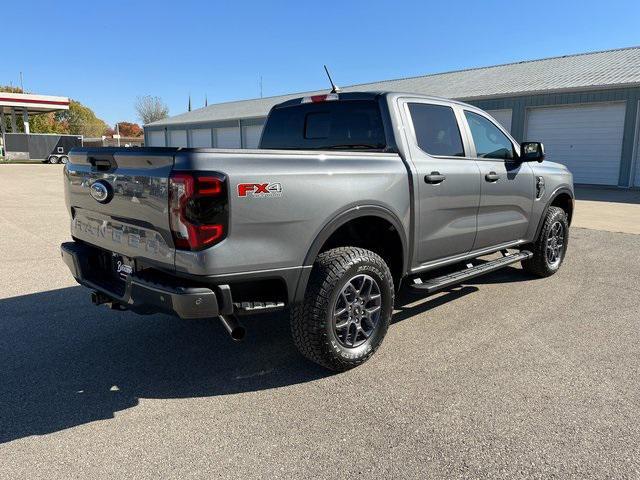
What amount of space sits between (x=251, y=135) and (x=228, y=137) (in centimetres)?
278

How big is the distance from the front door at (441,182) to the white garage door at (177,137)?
36.7 m

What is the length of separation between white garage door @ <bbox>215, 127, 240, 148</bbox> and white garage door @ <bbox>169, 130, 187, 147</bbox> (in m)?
4.96

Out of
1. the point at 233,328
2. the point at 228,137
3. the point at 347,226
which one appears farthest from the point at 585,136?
the point at 228,137

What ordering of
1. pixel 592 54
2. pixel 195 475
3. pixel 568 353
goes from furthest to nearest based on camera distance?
pixel 592 54 < pixel 568 353 < pixel 195 475

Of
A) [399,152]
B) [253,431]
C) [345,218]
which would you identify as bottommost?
[253,431]

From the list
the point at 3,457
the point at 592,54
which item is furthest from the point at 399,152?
the point at 592,54

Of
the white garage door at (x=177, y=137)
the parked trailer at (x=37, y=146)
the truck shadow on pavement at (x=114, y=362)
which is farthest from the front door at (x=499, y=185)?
the parked trailer at (x=37, y=146)

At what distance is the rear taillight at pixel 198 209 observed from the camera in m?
2.69

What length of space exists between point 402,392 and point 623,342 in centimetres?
209

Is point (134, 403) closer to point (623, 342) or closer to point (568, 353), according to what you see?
point (568, 353)

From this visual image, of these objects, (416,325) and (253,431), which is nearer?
(253,431)

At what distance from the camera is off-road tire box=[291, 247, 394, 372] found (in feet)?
10.6

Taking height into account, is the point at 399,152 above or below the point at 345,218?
above

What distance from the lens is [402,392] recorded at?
10.6 feet
